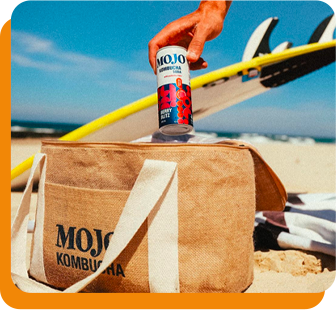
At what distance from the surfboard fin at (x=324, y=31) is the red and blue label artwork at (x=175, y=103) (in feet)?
5.36

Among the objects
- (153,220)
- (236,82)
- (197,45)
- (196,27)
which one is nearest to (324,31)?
(236,82)

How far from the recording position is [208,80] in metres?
1.85

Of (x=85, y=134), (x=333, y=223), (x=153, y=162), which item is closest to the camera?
(x=153, y=162)

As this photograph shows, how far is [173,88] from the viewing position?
0.80 metres

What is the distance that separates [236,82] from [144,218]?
1.57 metres

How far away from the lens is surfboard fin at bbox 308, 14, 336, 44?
1.93m

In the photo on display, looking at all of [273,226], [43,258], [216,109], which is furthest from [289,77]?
[43,258]

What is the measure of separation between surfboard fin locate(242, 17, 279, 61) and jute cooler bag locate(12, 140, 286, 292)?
4.99ft

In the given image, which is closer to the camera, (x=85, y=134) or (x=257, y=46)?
(x=85, y=134)

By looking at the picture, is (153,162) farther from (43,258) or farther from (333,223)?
(333,223)

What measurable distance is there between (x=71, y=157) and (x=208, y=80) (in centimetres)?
128

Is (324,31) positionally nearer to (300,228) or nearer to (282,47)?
(282,47)

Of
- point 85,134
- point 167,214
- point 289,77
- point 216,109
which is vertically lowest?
point 167,214

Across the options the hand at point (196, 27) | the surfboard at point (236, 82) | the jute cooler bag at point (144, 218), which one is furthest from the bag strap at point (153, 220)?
the surfboard at point (236, 82)
